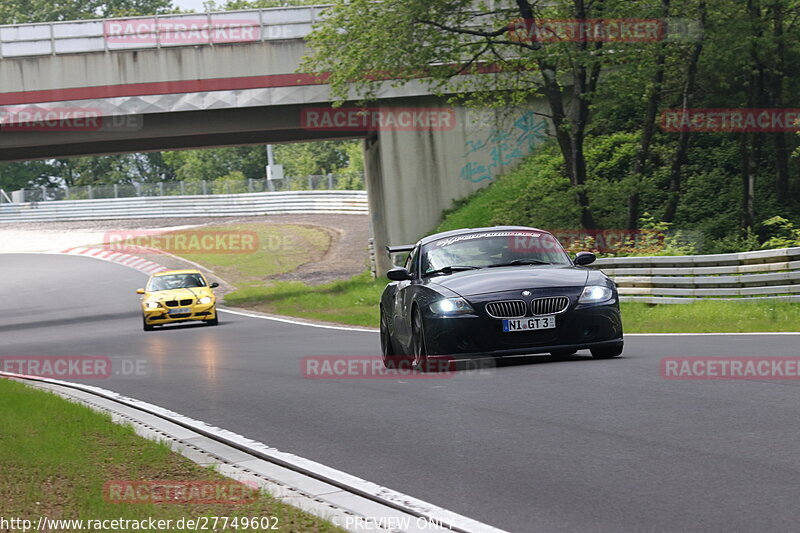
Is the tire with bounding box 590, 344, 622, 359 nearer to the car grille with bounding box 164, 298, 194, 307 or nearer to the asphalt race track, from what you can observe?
the asphalt race track

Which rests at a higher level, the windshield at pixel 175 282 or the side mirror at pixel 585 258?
the side mirror at pixel 585 258

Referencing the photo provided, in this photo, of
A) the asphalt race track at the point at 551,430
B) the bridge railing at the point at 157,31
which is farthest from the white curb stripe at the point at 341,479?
the bridge railing at the point at 157,31

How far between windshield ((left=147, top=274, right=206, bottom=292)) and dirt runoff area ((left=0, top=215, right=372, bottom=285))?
656 inches

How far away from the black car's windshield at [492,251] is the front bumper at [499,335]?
122 cm

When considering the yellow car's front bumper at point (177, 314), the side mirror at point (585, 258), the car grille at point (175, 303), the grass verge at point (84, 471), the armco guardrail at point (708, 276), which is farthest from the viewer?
the car grille at point (175, 303)

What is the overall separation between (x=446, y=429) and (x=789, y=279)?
38.5 ft

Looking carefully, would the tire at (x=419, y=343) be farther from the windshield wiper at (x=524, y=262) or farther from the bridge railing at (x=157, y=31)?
the bridge railing at (x=157, y=31)

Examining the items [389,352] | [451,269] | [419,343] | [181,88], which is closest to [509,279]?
[451,269]

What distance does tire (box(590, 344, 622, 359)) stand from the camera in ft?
40.6

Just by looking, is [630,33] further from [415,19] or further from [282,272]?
[282,272]

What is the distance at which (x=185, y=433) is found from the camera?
9.31 metres

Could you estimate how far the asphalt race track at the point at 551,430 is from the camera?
578cm

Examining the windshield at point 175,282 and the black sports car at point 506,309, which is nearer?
the black sports car at point 506,309

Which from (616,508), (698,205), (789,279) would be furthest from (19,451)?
(698,205)
